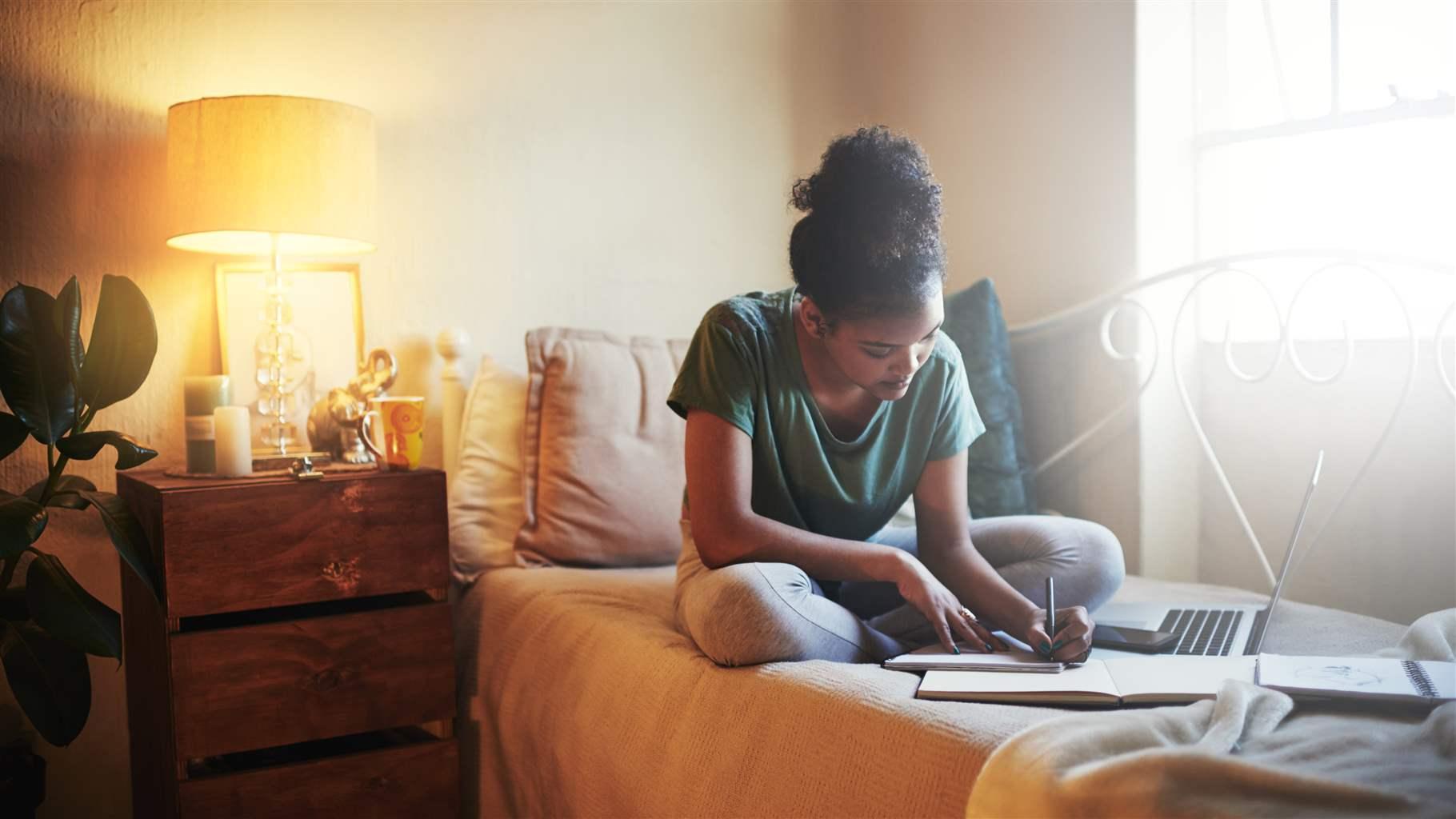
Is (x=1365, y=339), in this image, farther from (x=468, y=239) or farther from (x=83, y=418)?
(x=83, y=418)

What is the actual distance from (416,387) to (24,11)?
858 mm

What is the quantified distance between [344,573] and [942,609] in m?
0.85

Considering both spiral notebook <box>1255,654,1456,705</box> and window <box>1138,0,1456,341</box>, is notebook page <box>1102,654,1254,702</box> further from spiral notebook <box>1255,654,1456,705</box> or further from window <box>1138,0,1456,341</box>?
window <box>1138,0,1456,341</box>

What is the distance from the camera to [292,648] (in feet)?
5.19

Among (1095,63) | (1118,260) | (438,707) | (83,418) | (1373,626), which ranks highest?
(1095,63)

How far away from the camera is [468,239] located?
2205 millimetres

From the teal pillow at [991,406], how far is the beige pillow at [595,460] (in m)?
0.54

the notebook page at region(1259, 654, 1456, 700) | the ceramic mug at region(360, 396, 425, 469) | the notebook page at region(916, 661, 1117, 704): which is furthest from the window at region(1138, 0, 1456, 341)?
the ceramic mug at region(360, 396, 425, 469)

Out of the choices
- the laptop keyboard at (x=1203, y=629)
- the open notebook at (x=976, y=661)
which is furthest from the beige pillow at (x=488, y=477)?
the laptop keyboard at (x=1203, y=629)

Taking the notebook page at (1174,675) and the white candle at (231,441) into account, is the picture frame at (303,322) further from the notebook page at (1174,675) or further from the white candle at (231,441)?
the notebook page at (1174,675)

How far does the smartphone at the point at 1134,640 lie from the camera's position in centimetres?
132

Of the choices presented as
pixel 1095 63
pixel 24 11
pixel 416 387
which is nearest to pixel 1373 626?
pixel 1095 63

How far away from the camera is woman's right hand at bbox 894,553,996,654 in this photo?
127 cm

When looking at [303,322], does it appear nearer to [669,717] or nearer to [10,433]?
[10,433]
